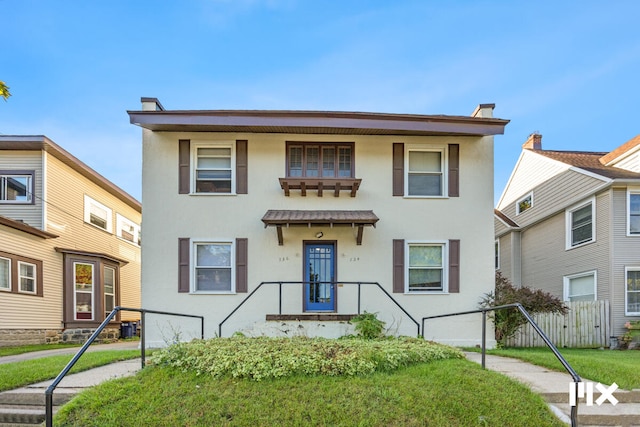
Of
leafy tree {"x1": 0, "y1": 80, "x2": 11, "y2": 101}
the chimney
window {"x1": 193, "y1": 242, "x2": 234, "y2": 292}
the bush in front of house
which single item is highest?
the chimney

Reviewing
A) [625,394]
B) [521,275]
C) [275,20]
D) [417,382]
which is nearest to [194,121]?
[275,20]

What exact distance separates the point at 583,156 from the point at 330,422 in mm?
17166

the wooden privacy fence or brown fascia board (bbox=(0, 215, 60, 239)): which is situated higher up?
brown fascia board (bbox=(0, 215, 60, 239))

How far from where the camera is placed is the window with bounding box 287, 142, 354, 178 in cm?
1083

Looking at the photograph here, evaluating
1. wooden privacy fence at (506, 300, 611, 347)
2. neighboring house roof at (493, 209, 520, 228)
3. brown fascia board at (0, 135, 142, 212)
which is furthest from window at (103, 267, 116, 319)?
neighboring house roof at (493, 209, 520, 228)

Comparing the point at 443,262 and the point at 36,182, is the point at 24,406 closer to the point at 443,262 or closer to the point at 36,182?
the point at 443,262

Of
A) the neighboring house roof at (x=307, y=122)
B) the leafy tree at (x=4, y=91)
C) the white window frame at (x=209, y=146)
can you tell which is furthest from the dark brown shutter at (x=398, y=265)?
the leafy tree at (x=4, y=91)

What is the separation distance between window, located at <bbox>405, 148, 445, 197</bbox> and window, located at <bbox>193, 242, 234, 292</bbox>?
17.1ft

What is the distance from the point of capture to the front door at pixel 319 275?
1048 cm

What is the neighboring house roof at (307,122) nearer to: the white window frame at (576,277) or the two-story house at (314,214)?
the two-story house at (314,214)

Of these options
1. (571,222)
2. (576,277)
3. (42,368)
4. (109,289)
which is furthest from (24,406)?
(571,222)

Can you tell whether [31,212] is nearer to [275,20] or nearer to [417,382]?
[275,20]

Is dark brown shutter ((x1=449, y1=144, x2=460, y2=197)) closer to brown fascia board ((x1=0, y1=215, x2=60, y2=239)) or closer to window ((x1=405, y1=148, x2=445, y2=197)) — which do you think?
window ((x1=405, y1=148, x2=445, y2=197))

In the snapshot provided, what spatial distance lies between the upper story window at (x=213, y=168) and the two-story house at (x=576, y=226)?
36.3 ft
